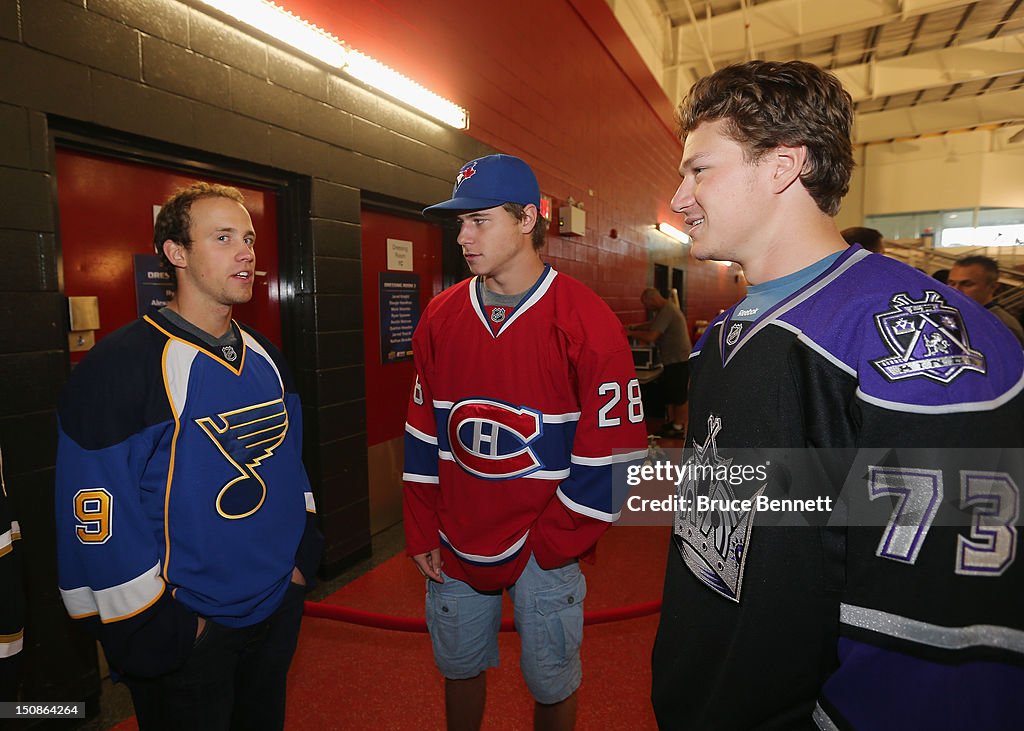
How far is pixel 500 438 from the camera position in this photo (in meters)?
1.68

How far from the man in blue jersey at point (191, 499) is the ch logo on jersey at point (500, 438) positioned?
56 cm

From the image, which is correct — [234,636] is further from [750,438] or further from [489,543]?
[750,438]

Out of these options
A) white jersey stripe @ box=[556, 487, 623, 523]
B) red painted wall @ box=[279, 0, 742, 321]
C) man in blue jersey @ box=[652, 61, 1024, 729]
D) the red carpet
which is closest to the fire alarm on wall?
red painted wall @ box=[279, 0, 742, 321]

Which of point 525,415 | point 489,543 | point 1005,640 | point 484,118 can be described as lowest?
point 489,543

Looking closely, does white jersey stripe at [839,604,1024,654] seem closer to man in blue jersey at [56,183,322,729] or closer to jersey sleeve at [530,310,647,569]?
jersey sleeve at [530,310,647,569]

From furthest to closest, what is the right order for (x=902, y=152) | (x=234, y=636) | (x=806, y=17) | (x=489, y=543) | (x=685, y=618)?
1. (x=902, y=152)
2. (x=806, y=17)
3. (x=489, y=543)
4. (x=234, y=636)
5. (x=685, y=618)

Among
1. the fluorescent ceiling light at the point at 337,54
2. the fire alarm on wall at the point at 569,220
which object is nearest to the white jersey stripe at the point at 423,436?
the fluorescent ceiling light at the point at 337,54

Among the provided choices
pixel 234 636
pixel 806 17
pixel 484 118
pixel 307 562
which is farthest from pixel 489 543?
pixel 806 17

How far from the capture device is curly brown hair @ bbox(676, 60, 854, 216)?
1005 millimetres

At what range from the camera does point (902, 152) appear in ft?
52.2

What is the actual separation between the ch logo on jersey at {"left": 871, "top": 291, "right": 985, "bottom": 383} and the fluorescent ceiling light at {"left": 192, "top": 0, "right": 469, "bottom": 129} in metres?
2.88

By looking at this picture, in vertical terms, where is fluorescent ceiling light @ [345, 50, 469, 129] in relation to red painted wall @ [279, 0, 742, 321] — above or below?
below

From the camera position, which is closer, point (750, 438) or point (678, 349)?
point (750, 438)

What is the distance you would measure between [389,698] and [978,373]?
247 cm
